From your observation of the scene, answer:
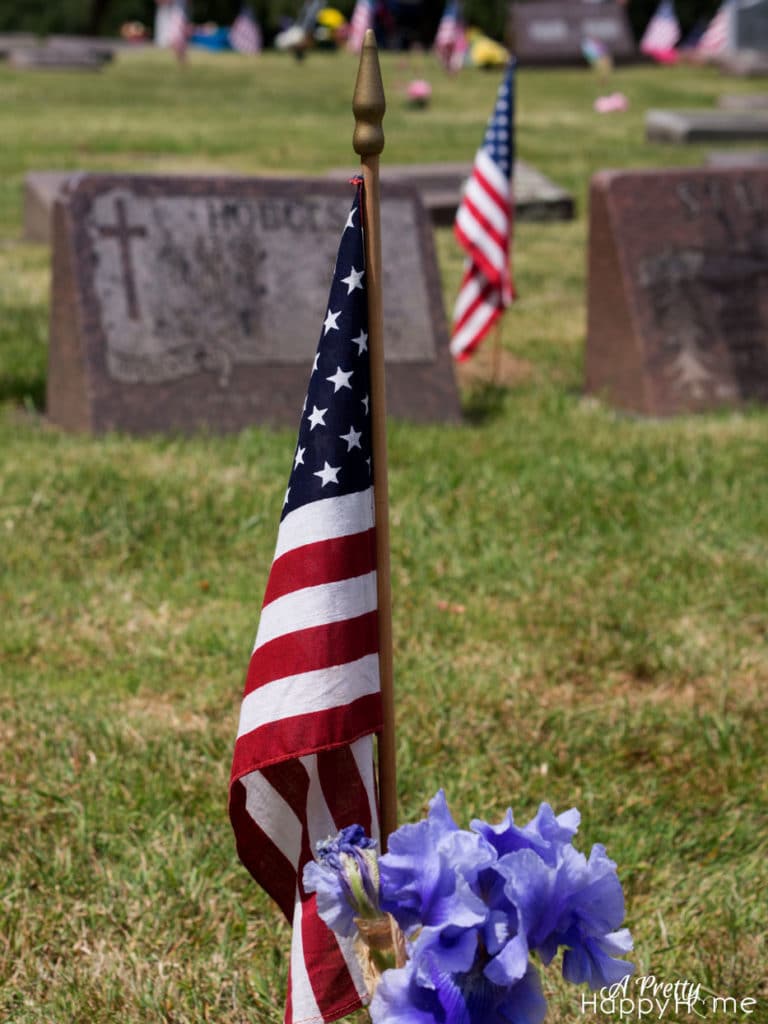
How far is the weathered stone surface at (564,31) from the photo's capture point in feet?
103

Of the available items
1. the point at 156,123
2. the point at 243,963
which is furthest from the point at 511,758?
the point at 156,123

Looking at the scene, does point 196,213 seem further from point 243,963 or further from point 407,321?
point 243,963

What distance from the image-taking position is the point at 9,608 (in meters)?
4.18

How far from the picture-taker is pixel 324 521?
2.03m

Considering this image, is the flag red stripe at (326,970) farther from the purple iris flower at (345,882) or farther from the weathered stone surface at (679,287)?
the weathered stone surface at (679,287)

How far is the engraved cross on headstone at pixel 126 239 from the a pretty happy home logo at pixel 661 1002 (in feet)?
13.4

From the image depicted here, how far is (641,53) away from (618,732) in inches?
1332

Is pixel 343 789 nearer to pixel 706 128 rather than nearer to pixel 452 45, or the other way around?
pixel 706 128

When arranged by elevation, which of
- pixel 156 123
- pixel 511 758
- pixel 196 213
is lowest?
pixel 156 123

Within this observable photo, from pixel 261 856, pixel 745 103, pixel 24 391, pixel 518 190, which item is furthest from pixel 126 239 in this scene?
pixel 745 103

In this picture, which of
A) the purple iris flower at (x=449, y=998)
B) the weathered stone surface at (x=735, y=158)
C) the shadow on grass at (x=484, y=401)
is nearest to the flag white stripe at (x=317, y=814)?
the purple iris flower at (x=449, y=998)

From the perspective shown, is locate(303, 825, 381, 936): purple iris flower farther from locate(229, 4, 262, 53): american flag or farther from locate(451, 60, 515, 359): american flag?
locate(229, 4, 262, 53): american flag

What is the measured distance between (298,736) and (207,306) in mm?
4236

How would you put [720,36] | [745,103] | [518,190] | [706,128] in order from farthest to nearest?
[720,36] → [745,103] → [706,128] → [518,190]
